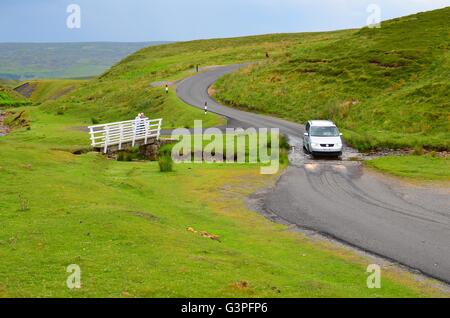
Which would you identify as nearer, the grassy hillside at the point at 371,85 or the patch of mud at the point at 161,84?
the grassy hillside at the point at 371,85

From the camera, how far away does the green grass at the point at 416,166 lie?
94.2ft

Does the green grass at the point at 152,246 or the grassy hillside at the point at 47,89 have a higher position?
the grassy hillside at the point at 47,89

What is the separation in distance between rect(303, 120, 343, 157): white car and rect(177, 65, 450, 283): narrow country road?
3.14 ft

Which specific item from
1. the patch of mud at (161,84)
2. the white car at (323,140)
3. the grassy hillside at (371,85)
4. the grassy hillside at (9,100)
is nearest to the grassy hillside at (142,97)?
the patch of mud at (161,84)

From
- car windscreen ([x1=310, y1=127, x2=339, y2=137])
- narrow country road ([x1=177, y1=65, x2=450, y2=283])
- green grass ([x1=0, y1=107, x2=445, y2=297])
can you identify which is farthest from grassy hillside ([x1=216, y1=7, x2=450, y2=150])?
green grass ([x1=0, y1=107, x2=445, y2=297])

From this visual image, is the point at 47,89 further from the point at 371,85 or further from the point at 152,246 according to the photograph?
the point at 152,246

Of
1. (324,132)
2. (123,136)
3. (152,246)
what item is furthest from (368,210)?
(123,136)

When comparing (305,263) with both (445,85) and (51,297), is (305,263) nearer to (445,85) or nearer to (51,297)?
(51,297)

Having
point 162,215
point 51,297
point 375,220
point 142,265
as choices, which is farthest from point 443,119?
point 51,297

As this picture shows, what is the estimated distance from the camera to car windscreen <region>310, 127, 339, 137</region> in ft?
118

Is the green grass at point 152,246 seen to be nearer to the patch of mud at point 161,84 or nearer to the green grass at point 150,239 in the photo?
the green grass at point 150,239

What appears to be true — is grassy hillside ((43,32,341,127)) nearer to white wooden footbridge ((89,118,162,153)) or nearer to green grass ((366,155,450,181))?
white wooden footbridge ((89,118,162,153))

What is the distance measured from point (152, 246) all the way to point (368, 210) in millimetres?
11430

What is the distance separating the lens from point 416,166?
31.1m
